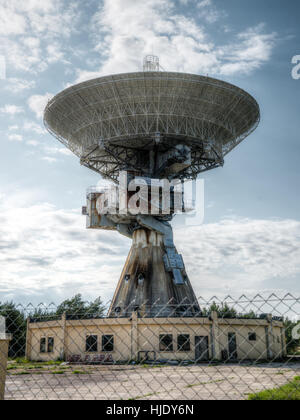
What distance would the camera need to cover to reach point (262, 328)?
1252 inches

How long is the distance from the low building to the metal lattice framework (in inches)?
495

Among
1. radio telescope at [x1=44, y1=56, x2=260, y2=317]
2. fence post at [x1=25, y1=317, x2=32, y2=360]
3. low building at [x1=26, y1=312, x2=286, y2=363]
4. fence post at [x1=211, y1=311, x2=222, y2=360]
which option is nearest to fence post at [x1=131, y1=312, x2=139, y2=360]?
low building at [x1=26, y1=312, x2=286, y2=363]

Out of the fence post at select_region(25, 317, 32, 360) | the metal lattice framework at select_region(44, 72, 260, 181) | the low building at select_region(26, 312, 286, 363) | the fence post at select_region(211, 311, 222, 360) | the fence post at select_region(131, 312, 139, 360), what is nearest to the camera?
the fence post at select_region(211, 311, 222, 360)

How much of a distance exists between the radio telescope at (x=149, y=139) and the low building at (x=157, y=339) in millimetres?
1653

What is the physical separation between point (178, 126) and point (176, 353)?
16.0m

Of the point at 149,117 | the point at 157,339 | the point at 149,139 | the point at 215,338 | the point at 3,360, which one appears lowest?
the point at 157,339

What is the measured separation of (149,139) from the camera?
3231 cm

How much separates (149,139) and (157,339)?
14409 mm

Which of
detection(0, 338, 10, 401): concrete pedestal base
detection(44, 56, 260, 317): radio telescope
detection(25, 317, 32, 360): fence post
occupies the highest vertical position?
detection(44, 56, 260, 317): radio telescope

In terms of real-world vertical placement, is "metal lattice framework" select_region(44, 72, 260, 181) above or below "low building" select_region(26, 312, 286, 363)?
above

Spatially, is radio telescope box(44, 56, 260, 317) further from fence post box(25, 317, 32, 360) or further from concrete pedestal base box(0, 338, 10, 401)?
concrete pedestal base box(0, 338, 10, 401)

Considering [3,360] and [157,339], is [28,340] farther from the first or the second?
[3,360]

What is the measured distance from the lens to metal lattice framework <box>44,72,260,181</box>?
29594 millimetres

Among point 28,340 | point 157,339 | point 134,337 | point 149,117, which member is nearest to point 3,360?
point 134,337
